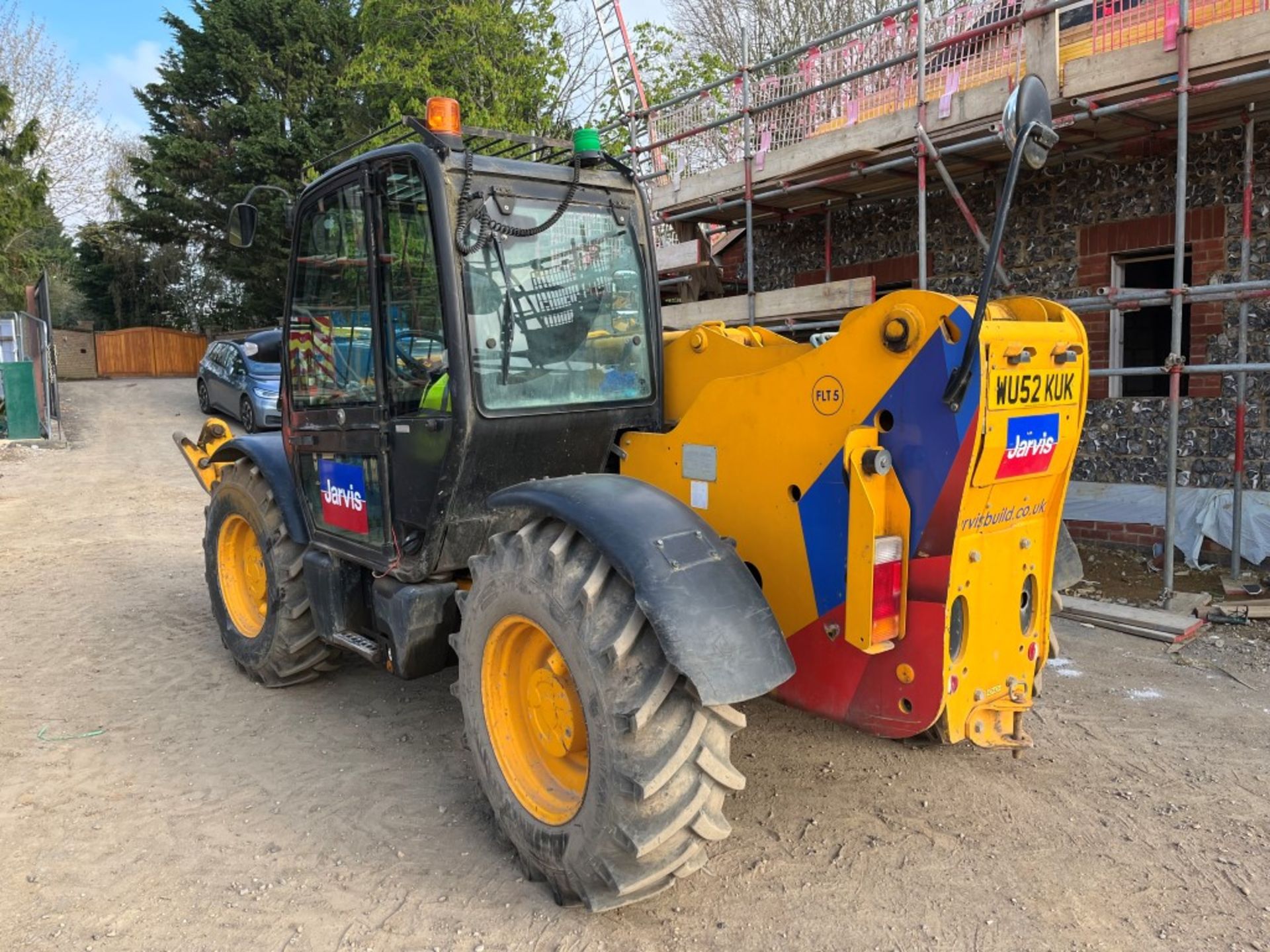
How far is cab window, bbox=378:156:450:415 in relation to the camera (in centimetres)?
336

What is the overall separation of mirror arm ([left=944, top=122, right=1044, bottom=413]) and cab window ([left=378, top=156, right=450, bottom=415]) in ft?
5.75

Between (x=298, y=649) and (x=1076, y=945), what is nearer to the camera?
(x=1076, y=945)

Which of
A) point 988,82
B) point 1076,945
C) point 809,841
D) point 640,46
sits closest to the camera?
point 1076,945

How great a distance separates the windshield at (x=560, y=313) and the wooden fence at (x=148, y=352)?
27.1m

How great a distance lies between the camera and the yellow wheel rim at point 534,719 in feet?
9.61

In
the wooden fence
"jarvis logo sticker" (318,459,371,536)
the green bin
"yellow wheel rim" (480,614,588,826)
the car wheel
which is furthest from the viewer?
the wooden fence

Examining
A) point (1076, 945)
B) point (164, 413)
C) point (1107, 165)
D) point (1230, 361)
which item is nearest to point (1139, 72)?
point (1107, 165)

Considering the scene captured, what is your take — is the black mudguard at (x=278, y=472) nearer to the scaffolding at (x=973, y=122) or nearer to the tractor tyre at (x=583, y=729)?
the tractor tyre at (x=583, y=729)

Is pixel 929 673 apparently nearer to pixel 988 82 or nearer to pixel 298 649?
pixel 298 649

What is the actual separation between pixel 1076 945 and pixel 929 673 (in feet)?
2.80

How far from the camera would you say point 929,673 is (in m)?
2.68

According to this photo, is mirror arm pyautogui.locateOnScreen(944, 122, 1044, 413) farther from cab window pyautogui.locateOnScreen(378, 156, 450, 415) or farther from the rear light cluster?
cab window pyautogui.locateOnScreen(378, 156, 450, 415)

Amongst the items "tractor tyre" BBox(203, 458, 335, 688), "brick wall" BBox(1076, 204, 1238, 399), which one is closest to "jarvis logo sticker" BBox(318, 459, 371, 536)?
"tractor tyre" BBox(203, 458, 335, 688)

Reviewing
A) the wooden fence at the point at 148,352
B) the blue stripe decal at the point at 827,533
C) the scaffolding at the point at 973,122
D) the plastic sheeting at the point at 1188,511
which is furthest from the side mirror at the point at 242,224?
the wooden fence at the point at 148,352
